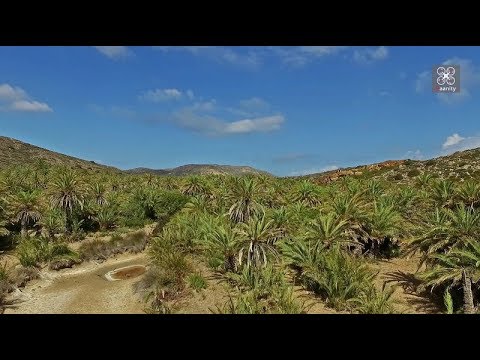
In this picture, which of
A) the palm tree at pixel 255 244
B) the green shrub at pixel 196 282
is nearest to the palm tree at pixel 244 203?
the palm tree at pixel 255 244

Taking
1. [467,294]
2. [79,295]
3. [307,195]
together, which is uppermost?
[307,195]

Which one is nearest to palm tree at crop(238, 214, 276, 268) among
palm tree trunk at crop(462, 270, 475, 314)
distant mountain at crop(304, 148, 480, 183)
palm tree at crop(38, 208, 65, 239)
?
palm tree trunk at crop(462, 270, 475, 314)

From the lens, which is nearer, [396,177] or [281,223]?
[281,223]

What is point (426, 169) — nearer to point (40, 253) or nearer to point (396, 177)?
point (396, 177)

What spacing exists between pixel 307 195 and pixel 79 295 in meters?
19.1

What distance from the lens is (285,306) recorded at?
581 inches

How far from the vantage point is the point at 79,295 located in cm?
2038

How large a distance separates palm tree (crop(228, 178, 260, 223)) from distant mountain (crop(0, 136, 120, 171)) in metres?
69.2

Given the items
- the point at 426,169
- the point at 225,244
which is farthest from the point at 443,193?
the point at 426,169

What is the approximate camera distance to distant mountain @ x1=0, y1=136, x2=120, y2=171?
274 feet
